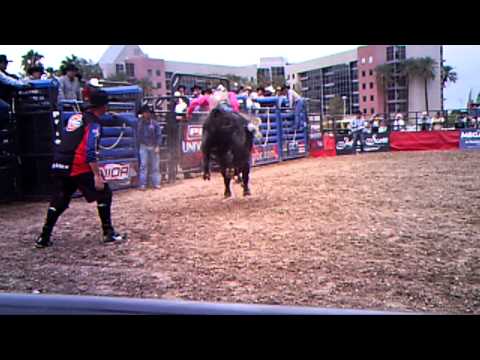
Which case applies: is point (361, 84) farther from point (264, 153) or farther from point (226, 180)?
point (226, 180)

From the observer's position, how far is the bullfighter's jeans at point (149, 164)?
9.02 m

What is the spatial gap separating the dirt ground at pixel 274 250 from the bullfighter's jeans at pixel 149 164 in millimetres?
1196

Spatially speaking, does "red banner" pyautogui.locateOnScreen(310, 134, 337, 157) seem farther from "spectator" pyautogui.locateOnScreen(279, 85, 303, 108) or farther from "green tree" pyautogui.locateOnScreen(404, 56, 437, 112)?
"green tree" pyautogui.locateOnScreen(404, 56, 437, 112)

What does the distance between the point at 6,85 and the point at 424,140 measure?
14.2m

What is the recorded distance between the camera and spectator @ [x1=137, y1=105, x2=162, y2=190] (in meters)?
9.02

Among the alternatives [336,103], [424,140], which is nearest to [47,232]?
[424,140]

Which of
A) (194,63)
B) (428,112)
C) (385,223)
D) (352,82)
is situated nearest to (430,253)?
(385,223)

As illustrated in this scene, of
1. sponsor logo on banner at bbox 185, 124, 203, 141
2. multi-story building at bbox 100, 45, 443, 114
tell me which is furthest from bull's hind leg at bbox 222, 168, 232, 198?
multi-story building at bbox 100, 45, 443, 114

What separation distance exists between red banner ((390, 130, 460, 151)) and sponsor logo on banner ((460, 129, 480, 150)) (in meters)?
0.16

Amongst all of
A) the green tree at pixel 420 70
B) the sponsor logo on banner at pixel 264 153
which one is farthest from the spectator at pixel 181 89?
the green tree at pixel 420 70

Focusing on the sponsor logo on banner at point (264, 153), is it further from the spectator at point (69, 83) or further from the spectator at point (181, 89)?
the spectator at point (69, 83)

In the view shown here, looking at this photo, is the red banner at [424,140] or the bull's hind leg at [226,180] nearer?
the bull's hind leg at [226,180]
